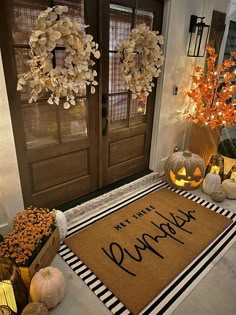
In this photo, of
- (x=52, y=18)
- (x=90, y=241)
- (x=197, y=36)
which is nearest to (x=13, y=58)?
(x=52, y=18)

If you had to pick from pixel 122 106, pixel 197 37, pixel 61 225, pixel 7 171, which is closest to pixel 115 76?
pixel 122 106

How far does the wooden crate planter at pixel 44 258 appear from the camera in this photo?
1447mm

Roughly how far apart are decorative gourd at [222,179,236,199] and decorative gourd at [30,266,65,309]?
2017mm

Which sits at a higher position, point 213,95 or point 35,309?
point 213,95

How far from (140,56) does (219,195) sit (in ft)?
5.69

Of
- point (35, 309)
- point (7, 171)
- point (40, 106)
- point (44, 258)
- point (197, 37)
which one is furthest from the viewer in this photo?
point (197, 37)

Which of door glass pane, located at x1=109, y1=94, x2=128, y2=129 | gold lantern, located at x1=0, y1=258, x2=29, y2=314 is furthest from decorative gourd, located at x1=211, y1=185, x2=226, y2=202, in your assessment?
gold lantern, located at x1=0, y1=258, x2=29, y2=314

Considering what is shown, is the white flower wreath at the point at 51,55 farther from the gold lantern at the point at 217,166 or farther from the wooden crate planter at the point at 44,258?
the gold lantern at the point at 217,166

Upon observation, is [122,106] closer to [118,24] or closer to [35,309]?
[118,24]

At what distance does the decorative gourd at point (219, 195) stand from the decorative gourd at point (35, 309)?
2.00 metres

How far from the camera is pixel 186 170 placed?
2627 millimetres

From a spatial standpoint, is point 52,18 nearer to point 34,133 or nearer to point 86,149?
Answer: point 34,133

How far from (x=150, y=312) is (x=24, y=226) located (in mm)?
1012

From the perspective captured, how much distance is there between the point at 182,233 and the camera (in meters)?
2.12
